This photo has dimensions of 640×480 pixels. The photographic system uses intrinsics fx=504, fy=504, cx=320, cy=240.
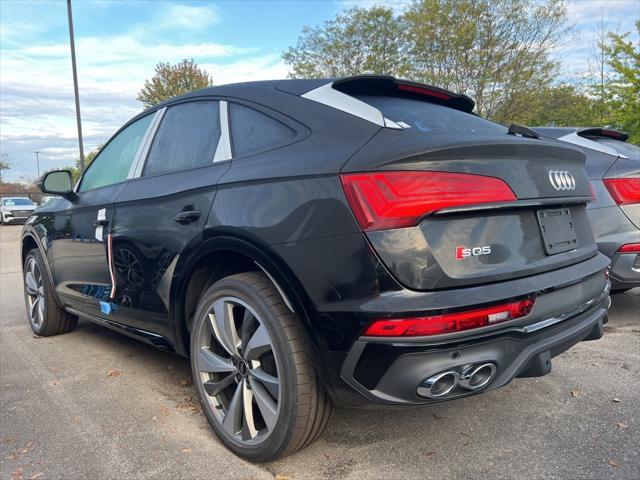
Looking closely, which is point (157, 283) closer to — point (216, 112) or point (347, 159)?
point (216, 112)

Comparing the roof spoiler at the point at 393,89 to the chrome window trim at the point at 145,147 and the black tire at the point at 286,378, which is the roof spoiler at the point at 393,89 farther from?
the chrome window trim at the point at 145,147

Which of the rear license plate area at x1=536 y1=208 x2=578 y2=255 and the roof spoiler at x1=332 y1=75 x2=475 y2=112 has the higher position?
the roof spoiler at x1=332 y1=75 x2=475 y2=112

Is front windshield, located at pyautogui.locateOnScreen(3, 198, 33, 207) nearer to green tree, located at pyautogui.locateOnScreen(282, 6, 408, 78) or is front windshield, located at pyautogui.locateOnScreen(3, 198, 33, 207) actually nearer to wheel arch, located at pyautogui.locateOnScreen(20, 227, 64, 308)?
green tree, located at pyautogui.locateOnScreen(282, 6, 408, 78)

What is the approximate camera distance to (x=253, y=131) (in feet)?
7.89

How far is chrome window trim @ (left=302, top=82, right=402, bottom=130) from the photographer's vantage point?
2043 mm

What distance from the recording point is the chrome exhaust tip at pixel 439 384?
175 centimetres

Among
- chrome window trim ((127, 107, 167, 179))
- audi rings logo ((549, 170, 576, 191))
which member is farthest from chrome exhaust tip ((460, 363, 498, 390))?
chrome window trim ((127, 107, 167, 179))

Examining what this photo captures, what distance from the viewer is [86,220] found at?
3.50 meters

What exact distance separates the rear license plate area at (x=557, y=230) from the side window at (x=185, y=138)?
1.59 meters

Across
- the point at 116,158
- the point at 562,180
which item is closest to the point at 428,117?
the point at 562,180

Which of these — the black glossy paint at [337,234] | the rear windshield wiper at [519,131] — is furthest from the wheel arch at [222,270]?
the rear windshield wiper at [519,131]

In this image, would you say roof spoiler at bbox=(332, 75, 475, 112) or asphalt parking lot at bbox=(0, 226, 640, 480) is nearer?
asphalt parking lot at bbox=(0, 226, 640, 480)

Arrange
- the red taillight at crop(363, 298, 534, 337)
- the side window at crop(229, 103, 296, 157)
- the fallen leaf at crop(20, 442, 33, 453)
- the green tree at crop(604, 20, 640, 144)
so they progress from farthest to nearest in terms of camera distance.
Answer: the green tree at crop(604, 20, 640, 144), the fallen leaf at crop(20, 442, 33, 453), the side window at crop(229, 103, 296, 157), the red taillight at crop(363, 298, 534, 337)

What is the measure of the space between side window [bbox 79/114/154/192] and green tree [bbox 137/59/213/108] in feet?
75.0
